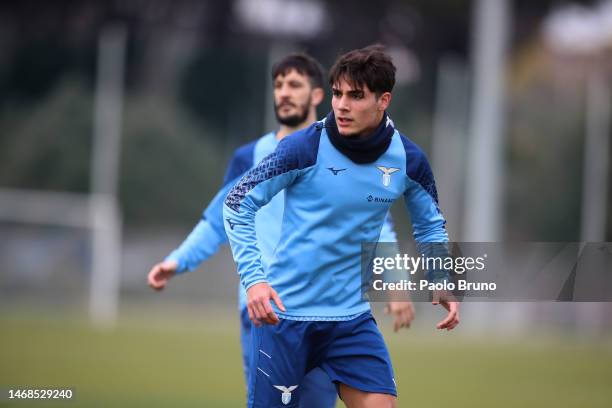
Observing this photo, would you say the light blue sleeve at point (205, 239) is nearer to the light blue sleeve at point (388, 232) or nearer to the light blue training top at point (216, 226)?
the light blue training top at point (216, 226)

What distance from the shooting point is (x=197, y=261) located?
706 cm

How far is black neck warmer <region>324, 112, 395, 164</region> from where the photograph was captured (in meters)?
5.41

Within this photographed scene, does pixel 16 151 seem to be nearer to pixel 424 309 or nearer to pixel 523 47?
pixel 424 309

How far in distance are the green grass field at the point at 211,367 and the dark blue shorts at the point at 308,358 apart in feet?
16.6

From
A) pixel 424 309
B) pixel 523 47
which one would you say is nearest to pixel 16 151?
pixel 424 309

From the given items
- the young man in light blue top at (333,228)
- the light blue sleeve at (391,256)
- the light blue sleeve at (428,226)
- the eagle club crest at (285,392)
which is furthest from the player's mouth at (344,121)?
the eagle club crest at (285,392)

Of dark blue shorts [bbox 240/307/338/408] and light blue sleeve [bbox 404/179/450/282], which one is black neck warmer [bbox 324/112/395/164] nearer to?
light blue sleeve [bbox 404/179/450/282]

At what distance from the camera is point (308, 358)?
221 inches

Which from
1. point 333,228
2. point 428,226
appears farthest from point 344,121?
point 428,226

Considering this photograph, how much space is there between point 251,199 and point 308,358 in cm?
88

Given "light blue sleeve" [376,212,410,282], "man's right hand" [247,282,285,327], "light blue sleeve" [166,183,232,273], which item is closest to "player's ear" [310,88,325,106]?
"light blue sleeve" [166,183,232,273]

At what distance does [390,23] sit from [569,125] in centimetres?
770

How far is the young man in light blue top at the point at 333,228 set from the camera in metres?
5.38

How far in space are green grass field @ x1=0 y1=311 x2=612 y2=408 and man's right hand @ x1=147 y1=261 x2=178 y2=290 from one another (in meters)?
3.71
